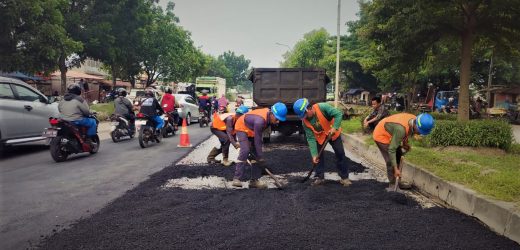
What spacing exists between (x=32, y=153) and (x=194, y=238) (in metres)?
7.63

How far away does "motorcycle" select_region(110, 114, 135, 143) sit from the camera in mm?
11617

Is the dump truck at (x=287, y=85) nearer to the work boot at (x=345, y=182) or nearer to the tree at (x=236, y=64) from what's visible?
the work boot at (x=345, y=182)

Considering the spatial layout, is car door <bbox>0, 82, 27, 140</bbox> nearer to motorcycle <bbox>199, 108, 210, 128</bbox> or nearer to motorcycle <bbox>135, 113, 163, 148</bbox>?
motorcycle <bbox>135, 113, 163, 148</bbox>

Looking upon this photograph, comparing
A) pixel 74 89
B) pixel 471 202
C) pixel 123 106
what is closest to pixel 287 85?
pixel 123 106

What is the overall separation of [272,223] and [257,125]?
1.97m

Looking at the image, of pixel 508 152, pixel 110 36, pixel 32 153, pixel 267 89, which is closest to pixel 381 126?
pixel 508 152

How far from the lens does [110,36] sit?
24.9 m

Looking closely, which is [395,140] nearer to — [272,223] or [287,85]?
[272,223]

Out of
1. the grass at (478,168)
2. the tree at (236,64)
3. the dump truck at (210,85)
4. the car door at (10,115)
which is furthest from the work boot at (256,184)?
the tree at (236,64)

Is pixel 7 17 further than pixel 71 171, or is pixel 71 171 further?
pixel 7 17

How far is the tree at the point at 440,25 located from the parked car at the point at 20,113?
997 centimetres

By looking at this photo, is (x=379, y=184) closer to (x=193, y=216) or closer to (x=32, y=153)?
(x=193, y=216)

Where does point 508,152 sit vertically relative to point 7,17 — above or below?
below

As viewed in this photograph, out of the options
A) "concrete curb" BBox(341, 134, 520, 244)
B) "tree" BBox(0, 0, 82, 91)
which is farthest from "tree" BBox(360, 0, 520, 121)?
"tree" BBox(0, 0, 82, 91)
